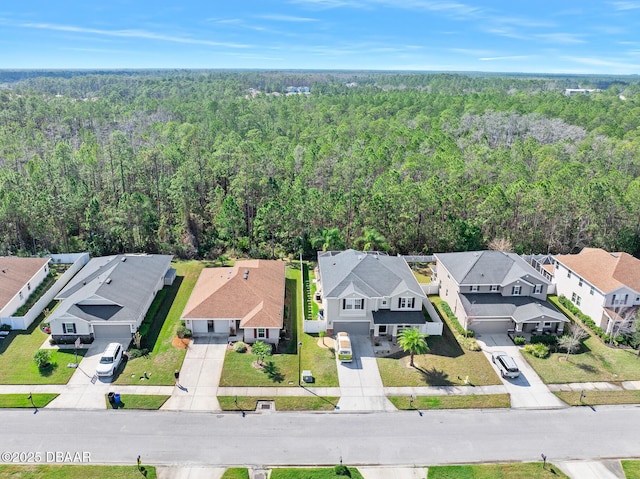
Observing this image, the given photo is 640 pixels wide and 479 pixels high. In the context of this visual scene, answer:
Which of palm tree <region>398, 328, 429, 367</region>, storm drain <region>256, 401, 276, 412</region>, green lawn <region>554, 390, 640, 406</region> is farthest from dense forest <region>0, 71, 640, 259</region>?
green lawn <region>554, 390, 640, 406</region>

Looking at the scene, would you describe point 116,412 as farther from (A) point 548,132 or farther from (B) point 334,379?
(A) point 548,132

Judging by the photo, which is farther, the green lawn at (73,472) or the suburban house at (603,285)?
the suburban house at (603,285)

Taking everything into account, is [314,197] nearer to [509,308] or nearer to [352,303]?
[352,303]

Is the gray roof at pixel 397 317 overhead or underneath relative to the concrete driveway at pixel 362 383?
overhead

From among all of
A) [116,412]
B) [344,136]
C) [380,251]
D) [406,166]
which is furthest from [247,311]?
[344,136]

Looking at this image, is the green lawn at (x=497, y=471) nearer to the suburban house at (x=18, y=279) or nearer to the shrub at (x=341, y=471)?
the shrub at (x=341, y=471)

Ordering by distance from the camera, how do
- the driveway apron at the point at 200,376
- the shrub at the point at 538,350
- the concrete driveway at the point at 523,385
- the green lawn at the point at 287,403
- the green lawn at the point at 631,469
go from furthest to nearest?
the shrub at the point at 538,350
the concrete driveway at the point at 523,385
the driveway apron at the point at 200,376
the green lawn at the point at 287,403
the green lawn at the point at 631,469

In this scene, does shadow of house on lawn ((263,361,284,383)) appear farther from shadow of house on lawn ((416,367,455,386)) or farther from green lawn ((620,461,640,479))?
green lawn ((620,461,640,479))

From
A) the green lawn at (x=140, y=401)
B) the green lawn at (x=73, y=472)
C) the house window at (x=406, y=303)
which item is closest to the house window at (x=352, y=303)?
the house window at (x=406, y=303)

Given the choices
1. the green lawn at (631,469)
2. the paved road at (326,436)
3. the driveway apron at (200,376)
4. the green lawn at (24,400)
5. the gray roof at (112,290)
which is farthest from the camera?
the gray roof at (112,290)
